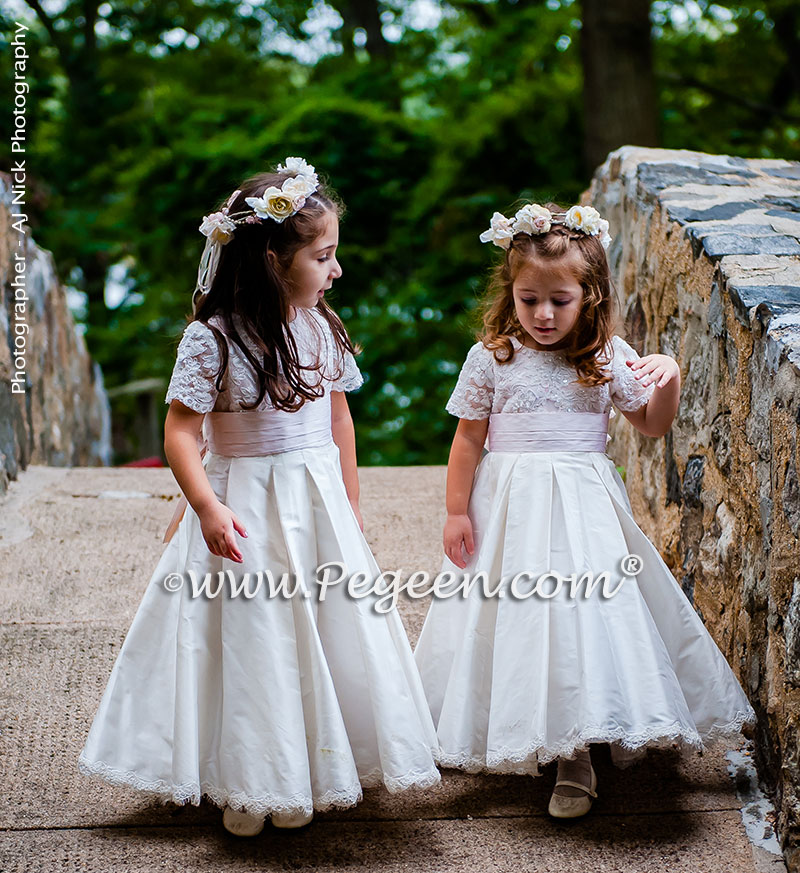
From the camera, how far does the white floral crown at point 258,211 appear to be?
7.26 feet

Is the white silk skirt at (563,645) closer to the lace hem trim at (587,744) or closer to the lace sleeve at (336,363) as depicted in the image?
the lace hem trim at (587,744)

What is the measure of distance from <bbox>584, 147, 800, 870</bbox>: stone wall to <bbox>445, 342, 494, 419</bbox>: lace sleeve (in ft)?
2.10

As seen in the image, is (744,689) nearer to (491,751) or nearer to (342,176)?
(491,751)

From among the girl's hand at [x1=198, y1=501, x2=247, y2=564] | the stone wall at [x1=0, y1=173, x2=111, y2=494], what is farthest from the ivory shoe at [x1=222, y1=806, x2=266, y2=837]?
the stone wall at [x1=0, y1=173, x2=111, y2=494]

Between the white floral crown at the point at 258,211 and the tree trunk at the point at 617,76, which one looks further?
the tree trunk at the point at 617,76

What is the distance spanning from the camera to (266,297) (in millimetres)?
2248

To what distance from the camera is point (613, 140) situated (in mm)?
7125

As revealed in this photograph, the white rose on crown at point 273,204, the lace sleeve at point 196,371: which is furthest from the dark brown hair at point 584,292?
the lace sleeve at point 196,371

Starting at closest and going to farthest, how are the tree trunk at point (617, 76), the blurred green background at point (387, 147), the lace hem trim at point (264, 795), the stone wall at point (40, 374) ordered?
the lace hem trim at point (264, 795)
the stone wall at point (40, 374)
the tree trunk at point (617, 76)
the blurred green background at point (387, 147)

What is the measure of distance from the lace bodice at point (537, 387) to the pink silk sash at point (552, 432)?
0.02m

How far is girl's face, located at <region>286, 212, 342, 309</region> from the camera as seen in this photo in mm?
2266

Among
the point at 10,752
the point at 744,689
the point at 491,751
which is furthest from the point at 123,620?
the point at 744,689

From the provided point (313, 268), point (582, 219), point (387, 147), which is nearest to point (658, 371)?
point (582, 219)

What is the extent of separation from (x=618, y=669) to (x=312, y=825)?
0.79 m
